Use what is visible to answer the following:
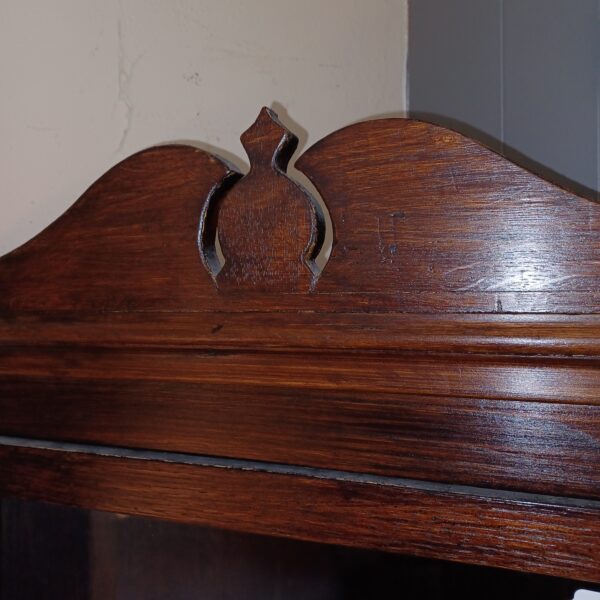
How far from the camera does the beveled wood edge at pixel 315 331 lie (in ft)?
1.50

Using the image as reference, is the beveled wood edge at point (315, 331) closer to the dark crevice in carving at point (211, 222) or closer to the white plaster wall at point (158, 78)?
the dark crevice in carving at point (211, 222)

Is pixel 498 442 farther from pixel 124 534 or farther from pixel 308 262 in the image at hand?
pixel 124 534

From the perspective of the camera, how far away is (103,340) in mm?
626

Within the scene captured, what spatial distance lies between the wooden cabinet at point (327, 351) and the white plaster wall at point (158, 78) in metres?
0.24

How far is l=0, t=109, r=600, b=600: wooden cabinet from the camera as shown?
47cm

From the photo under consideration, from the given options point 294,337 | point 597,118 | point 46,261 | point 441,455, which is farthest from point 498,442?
point 597,118

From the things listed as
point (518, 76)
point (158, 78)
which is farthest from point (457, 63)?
point (158, 78)

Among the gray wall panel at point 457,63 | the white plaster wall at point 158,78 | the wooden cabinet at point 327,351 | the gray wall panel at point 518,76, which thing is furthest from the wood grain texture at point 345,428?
the gray wall panel at point 457,63

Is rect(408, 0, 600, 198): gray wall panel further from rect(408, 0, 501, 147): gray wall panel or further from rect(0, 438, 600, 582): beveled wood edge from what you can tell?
rect(0, 438, 600, 582): beveled wood edge

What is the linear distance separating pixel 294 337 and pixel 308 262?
0.19ft

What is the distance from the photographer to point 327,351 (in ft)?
1.75

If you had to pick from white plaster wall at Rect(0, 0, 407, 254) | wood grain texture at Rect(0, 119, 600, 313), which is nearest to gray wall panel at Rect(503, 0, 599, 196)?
white plaster wall at Rect(0, 0, 407, 254)

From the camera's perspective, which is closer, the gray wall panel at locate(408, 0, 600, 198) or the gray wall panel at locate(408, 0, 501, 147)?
the gray wall panel at locate(408, 0, 600, 198)

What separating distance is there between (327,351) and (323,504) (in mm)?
113
